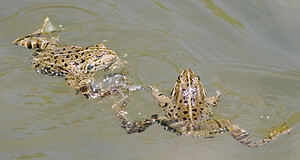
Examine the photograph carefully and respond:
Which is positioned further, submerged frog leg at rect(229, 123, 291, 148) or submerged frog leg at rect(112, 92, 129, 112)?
submerged frog leg at rect(112, 92, 129, 112)

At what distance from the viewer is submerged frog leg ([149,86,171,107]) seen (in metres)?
7.60

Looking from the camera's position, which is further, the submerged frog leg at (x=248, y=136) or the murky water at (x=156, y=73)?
the murky water at (x=156, y=73)

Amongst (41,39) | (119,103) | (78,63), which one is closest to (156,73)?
(119,103)

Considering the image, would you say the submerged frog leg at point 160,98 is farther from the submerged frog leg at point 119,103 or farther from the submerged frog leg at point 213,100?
the submerged frog leg at point 213,100

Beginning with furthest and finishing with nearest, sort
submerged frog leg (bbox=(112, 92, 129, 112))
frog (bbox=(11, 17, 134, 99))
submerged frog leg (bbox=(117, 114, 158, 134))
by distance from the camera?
frog (bbox=(11, 17, 134, 99)) < submerged frog leg (bbox=(112, 92, 129, 112)) < submerged frog leg (bbox=(117, 114, 158, 134))

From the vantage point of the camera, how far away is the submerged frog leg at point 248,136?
22.9ft

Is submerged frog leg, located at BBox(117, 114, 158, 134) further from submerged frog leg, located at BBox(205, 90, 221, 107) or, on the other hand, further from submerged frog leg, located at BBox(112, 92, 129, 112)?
submerged frog leg, located at BBox(205, 90, 221, 107)

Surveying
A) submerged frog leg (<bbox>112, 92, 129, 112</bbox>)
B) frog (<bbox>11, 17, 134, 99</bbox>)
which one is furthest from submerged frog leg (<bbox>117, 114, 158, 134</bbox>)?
frog (<bbox>11, 17, 134, 99</bbox>)

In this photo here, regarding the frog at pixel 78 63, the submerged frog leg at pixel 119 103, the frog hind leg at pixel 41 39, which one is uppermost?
the frog hind leg at pixel 41 39

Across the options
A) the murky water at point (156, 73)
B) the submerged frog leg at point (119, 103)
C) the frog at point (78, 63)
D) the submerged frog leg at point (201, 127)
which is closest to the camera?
the submerged frog leg at point (201, 127)

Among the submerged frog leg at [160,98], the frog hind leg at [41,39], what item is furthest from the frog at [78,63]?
the submerged frog leg at [160,98]

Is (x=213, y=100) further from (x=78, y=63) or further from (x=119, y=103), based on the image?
(x=78, y=63)

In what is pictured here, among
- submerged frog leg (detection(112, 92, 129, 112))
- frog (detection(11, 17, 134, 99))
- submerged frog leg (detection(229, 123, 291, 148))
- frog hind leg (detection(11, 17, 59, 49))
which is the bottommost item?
submerged frog leg (detection(229, 123, 291, 148))

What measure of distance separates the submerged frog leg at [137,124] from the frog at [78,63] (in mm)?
830
